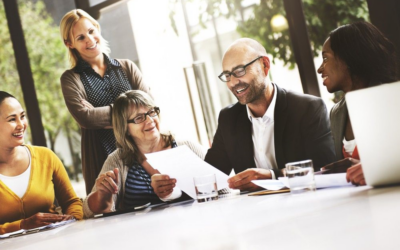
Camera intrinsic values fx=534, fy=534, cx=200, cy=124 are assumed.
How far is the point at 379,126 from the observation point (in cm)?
143

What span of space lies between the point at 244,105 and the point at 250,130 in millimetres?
185

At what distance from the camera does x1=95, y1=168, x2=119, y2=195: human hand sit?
111 inches

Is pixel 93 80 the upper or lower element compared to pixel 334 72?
upper

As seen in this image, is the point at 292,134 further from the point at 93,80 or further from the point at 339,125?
the point at 93,80

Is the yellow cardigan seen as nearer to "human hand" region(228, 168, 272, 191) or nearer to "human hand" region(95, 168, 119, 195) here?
"human hand" region(95, 168, 119, 195)

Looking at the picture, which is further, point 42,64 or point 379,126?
point 42,64

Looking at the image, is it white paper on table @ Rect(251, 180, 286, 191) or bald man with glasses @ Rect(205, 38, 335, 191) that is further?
bald man with glasses @ Rect(205, 38, 335, 191)

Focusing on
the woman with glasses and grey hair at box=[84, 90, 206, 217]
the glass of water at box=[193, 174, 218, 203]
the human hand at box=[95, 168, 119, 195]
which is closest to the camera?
the glass of water at box=[193, 174, 218, 203]

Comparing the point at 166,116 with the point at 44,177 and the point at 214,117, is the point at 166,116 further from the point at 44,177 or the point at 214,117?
the point at 44,177

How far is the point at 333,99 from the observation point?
11.3 feet

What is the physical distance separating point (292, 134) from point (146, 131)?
3.17 ft

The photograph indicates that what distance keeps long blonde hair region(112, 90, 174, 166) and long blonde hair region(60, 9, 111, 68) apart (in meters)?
0.64

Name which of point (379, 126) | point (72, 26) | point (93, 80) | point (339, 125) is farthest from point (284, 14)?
point (379, 126)

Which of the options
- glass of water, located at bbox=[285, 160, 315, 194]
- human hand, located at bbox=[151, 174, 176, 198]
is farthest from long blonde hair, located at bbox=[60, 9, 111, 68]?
glass of water, located at bbox=[285, 160, 315, 194]
